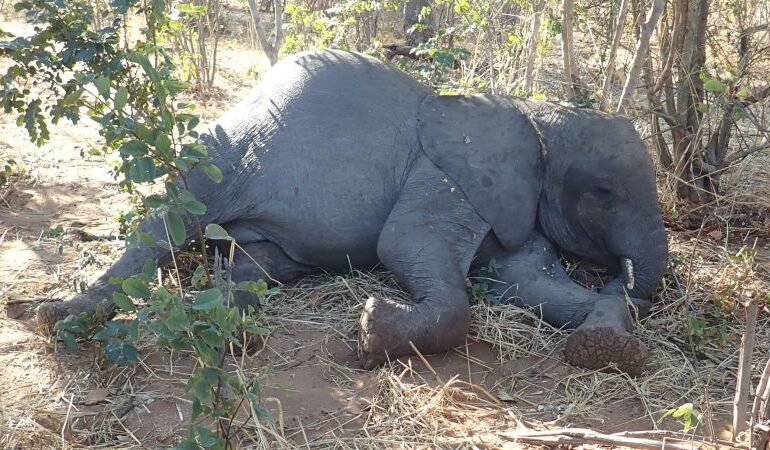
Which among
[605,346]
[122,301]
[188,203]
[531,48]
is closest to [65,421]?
[122,301]

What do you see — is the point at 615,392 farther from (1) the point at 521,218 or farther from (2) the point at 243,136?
(2) the point at 243,136

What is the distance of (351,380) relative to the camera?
384cm

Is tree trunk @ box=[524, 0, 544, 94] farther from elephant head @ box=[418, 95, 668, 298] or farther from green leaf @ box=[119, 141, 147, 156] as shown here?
green leaf @ box=[119, 141, 147, 156]

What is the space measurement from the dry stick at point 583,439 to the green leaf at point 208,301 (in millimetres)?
1343

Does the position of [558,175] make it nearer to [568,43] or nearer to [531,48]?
[568,43]

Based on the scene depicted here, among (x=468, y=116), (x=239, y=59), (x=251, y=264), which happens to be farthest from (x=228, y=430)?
(x=239, y=59)

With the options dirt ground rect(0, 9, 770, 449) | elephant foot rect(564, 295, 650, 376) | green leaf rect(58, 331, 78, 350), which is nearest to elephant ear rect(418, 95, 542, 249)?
dirt ground rect(0, 9, 770, 449)

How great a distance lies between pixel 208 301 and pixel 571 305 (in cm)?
230

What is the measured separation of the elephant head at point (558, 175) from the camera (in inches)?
182

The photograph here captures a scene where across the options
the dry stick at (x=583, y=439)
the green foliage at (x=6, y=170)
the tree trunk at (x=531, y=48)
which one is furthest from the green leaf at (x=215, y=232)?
the tree trunk at (x=531, y=48)

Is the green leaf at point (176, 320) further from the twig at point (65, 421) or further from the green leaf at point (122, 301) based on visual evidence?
the twig at point (65, 421)

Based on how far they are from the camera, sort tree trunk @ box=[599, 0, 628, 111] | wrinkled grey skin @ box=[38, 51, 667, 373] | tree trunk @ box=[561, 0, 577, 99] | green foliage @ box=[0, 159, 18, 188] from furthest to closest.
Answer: green foliage @ box=[0, 159, 18, 188] < tree trunk @ box=[561, 0, 577, 99] < tree trunk @ box=[599, 0, 628, 111] < wrinkled grey skin @ box=[38, 51, 667, 373]

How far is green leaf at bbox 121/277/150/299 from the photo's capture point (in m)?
2.93

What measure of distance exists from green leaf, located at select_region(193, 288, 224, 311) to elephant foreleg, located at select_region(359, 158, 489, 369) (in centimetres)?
121
